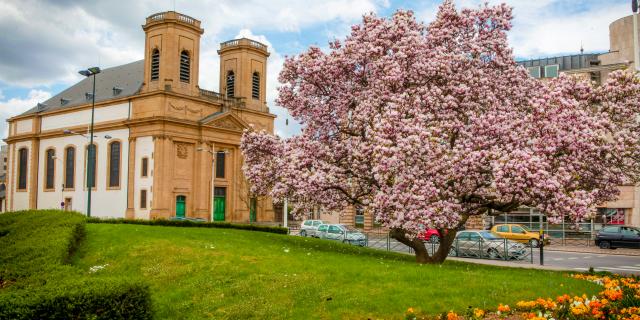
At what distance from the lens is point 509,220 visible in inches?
1921

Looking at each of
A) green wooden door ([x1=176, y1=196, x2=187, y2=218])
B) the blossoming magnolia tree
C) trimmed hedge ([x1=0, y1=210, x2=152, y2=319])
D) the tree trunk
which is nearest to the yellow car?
the blossoming magnolia tree

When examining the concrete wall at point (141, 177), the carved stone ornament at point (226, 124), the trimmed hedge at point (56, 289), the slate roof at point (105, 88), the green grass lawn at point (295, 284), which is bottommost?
the green grass lawn at point (295, 284)

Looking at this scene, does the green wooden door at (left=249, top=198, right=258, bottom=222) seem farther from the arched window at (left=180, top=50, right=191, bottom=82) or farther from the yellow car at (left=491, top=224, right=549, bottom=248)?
the yellow car at (left=491, top=224, right=549, bottom=248)

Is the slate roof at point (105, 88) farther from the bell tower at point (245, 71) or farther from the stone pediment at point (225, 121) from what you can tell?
the bell tower at point (245, 71)

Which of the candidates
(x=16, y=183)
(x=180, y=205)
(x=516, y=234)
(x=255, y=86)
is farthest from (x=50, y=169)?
(x=516, y=234)

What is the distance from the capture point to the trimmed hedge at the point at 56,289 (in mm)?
8617

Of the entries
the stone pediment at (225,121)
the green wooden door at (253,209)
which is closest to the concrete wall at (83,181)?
the stone pediment at (225,121)

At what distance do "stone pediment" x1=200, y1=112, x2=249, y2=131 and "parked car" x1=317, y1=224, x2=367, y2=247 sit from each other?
2651cm

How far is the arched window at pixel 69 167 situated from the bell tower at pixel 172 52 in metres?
14.4

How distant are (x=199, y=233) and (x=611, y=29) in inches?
2192

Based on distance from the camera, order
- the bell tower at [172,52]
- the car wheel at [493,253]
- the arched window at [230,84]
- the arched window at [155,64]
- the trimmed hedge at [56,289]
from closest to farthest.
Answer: the trimmed hedge at [56,289] → the car wheel at [493,253] → the bell tower at [172,52] → the arched window at [155,64] → the arched window at [230,84]

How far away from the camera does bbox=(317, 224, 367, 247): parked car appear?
37.1 m

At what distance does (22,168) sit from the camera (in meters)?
74.8

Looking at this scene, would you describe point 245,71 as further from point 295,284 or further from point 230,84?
point 295,284
